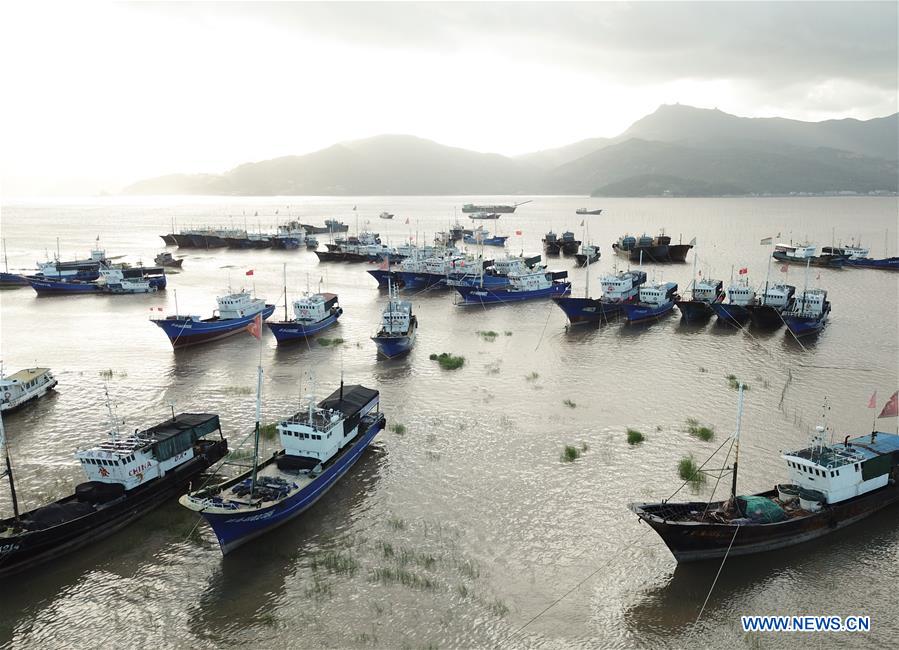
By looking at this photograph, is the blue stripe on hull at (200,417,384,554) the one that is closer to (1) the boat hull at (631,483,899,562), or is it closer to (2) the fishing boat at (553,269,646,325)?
(1) the boat hull at (631,483,899,562)

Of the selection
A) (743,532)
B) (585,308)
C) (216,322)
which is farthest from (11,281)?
(743,532)

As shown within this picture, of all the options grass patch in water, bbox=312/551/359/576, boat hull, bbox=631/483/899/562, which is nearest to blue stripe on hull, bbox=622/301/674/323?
boat hull, bbox=631/483/899/562

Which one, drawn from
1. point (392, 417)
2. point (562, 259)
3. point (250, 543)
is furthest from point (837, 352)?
point (562, 259)

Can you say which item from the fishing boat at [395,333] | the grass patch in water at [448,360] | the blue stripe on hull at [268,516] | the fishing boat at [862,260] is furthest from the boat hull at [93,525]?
the fishing boat at [862,260]

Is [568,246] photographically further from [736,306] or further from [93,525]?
[93,525]

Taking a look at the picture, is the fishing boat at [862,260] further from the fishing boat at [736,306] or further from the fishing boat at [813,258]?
the fishing boat at [736,306]

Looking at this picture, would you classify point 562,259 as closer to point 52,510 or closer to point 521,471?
point 521,471

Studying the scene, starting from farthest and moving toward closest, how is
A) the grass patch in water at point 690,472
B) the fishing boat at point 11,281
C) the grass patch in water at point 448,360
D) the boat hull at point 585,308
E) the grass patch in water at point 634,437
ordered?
the fishing boat at point 11,281 → the boat hull at point 585,308 → the grass patch in water at point 448,360 → the grass patch in water at point 634,437 → the grass patch in water at point 690,472
